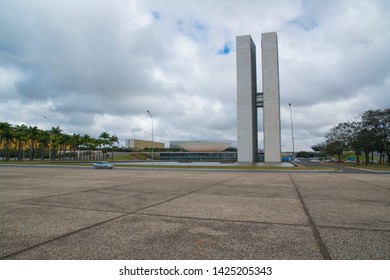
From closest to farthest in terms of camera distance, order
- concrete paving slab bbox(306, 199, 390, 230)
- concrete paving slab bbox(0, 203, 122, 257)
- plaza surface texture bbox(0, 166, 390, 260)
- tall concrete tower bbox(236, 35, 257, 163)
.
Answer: plaza surface texture bbox(0, 166, 390, 260) < concrete paving slab bbox(0, 203, 122, 257) < concrete paving slab bbox(306, 199, 390, 230) < tall concrete tower bbox(236, 35, 257, 163)

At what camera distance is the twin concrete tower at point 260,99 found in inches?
2660

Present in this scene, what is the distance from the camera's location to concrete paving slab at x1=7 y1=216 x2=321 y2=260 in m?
4.24

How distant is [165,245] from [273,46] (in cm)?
7175

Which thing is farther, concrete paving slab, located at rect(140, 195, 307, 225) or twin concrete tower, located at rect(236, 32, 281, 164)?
twin concrete tower, located at rect(236, 32, 281, 164)

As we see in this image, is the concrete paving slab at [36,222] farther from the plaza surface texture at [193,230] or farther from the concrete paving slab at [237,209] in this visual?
the concrete paving slab at [237,209]

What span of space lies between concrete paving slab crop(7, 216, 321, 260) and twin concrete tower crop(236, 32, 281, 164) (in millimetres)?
64381

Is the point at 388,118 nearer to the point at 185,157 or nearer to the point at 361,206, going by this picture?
the point at 361,206

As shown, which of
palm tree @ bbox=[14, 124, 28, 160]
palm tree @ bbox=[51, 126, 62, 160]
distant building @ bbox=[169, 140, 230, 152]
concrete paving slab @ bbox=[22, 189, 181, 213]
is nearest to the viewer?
concrete paving slab @ bbox=[22, 189, 181, 213]

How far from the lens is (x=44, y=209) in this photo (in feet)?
26.4

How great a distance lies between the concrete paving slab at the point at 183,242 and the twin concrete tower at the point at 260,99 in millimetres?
64381

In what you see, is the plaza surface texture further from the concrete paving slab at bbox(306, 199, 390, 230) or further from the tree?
the tree

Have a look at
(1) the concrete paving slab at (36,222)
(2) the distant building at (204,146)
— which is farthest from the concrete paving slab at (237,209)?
(2) the distant building at (204,146)

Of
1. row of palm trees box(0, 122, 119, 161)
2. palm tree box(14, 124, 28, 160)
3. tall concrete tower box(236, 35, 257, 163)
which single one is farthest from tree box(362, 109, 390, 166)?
palm tree box(14, 124, 28, 160)

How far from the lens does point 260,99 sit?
2970 inches
